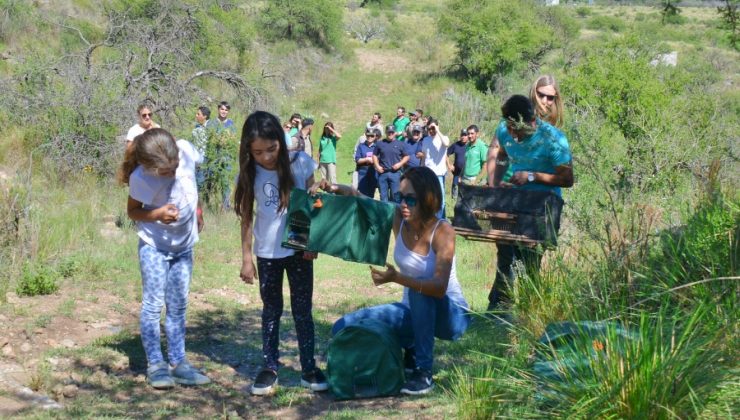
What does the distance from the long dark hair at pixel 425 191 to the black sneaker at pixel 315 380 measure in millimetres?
1228

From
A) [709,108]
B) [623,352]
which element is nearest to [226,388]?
[623,352]

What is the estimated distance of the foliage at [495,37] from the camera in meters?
37.7

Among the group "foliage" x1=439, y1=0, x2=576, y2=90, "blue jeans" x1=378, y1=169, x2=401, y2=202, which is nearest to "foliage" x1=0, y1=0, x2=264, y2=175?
"blue jeans" x1=378, y1=169, x2=401, y2=202

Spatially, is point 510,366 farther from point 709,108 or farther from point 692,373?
point 709,108

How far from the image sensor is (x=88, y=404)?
17.5 feet

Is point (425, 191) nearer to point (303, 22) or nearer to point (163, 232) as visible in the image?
point (163, 232)

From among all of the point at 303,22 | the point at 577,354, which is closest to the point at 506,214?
the point at 577,354

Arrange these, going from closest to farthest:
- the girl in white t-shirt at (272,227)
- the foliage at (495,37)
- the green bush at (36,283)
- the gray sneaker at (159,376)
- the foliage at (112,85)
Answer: the girl in white t-shirt at (272,227), the gray sneaker at (159,376), the green bush at (36,283), the foliage at (112,85), the foliage at (495,37)

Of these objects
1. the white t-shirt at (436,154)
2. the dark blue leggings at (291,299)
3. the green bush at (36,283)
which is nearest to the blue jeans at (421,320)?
the dark blue leggings at (291,299)

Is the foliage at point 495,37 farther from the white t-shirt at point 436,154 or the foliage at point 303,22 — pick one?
the white t-shirt at point 436,154

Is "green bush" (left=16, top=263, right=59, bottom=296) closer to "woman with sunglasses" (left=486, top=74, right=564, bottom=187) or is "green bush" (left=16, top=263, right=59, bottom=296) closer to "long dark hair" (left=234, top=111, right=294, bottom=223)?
"long dark hair" (left=234, top=111, right=294, bottom=223)

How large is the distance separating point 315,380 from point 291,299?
559 mm

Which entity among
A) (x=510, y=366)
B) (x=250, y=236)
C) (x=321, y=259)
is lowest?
(x=321, y=259)

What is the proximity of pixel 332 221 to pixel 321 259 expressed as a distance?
6025mm
